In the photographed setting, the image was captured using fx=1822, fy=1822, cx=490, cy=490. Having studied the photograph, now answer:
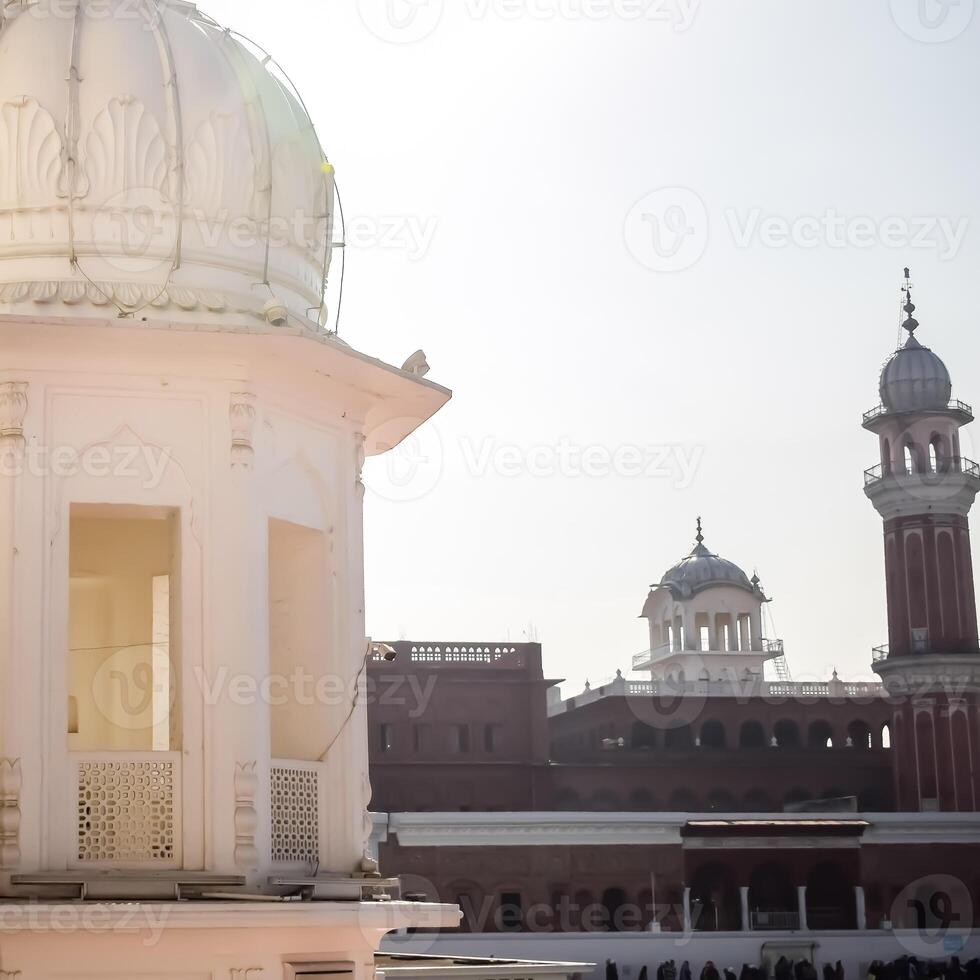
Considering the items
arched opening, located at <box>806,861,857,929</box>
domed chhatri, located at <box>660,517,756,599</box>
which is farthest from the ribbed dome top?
arched opening, located at <box>806,861,857,929</box>

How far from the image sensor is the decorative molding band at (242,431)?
679cm

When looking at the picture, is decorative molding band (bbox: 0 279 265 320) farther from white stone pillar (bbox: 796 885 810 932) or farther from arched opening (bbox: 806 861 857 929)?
arched opening (bbox: 806 861 857 929)

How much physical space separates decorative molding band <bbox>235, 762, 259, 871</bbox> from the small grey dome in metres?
39.4

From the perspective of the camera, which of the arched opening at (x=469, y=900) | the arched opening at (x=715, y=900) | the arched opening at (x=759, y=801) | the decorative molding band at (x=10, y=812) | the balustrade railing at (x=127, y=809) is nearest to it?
the decorative molding band at (x=10, y=812)

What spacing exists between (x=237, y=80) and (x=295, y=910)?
3.20m

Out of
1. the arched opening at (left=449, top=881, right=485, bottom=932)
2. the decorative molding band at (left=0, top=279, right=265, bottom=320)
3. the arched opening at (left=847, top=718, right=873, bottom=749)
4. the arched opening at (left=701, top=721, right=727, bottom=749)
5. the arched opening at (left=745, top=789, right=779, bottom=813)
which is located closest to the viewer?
the decorative molding band at (left=0, top=279, right=265, bottom=320)

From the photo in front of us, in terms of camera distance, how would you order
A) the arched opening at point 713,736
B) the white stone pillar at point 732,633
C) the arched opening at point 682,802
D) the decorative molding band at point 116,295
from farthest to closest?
the white stone pillar at point 732,633 < the arched opening at point 713,736 < the arched opening at point 682,802 < the decorative molding band at point 116,295

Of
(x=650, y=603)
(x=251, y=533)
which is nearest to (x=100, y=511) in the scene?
(x=251, y=533)

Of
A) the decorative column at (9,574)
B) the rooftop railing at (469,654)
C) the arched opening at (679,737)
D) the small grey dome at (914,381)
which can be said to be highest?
the small grey dome at (914,381)

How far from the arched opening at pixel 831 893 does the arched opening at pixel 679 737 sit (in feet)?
26.6

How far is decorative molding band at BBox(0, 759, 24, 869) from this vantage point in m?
6.18

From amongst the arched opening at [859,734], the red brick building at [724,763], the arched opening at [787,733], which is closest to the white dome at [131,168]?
the red brick building at [724,763]

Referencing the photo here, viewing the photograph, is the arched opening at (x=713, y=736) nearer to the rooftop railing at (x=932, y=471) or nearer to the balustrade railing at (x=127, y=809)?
the rooftop railing at (x=932, y=471)

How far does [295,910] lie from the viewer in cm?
613
